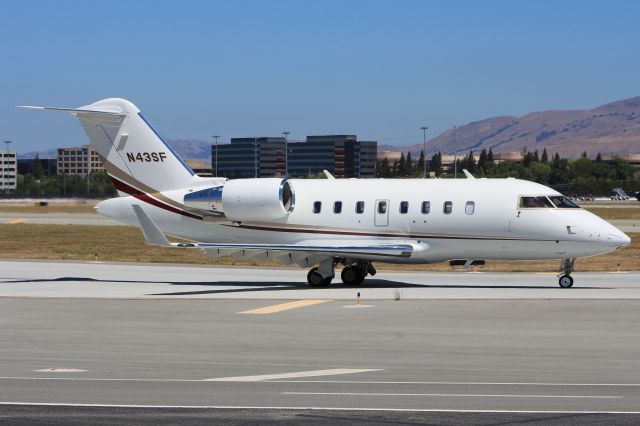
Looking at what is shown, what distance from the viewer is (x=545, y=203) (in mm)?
34750

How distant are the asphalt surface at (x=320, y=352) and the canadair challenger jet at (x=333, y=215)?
1.26 m

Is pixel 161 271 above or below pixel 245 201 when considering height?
below

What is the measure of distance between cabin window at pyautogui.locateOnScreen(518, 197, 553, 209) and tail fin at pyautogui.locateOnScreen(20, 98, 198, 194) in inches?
430

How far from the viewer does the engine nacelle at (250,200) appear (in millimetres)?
36625

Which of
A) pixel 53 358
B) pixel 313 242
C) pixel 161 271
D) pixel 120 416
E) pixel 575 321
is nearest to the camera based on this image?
pixel 120 416

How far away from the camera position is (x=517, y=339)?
23281 mm

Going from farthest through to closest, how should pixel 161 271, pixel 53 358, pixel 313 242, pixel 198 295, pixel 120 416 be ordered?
1. pixel 161 271
2. pixel 313 242
3. pixel 198 295
4. pixel 53 358
5. pixel 120 416

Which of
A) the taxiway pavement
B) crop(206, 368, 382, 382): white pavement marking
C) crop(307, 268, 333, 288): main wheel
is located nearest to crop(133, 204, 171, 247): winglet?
the taxiway pavement

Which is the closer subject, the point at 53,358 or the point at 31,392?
the point at 31,392

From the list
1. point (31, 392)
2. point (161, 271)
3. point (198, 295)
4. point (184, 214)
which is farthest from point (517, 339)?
point (161, 271)

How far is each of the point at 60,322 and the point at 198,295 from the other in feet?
24.0

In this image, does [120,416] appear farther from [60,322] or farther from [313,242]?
[313,242]

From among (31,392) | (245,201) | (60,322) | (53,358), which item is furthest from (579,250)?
(31,392)

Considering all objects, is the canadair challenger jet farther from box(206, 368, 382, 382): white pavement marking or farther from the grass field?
box(206, 368, 382, 382): white pavement marking
